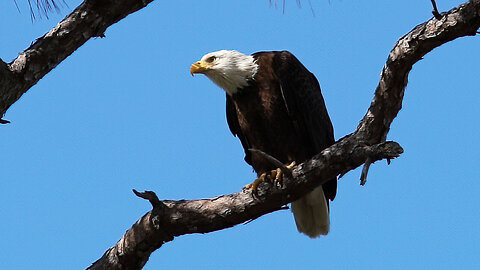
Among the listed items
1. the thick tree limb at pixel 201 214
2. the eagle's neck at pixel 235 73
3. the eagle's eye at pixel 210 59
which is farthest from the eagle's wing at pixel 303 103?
the thick tree limb at pixel 201 214

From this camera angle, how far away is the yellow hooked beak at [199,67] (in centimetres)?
499

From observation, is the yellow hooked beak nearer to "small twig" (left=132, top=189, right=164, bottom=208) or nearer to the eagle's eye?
the eagle's eye

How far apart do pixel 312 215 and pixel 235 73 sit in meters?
1.29

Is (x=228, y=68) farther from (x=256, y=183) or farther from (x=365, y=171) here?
(x=365, y=171)

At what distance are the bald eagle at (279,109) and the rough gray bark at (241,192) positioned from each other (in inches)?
43.6

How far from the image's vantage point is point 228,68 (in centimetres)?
495

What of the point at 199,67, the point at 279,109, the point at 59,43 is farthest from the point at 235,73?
the point at 59,43

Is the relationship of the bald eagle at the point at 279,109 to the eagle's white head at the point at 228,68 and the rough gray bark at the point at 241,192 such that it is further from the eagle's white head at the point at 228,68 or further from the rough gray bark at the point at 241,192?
the rough gray bark at the point at 241,192

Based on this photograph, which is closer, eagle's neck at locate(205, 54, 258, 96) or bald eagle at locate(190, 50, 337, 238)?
bald eagle at locate(190, 50, 337, 238)

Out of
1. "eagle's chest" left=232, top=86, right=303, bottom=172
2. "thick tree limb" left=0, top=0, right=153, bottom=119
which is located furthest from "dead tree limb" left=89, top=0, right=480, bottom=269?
"eagle's chest" left=232, top=86, right=303, bottom=172

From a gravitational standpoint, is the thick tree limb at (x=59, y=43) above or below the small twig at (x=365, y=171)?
above

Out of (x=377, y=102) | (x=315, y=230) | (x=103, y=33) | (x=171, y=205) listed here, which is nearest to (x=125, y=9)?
(x=103, y=33)

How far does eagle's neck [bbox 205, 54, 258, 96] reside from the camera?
486 centimetres

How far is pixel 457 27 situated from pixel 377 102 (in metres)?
0.56
